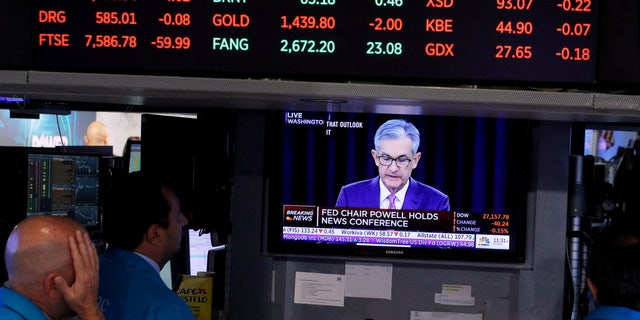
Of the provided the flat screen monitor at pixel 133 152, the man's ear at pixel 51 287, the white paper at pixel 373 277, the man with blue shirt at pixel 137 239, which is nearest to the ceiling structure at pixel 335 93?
the man with blue shirt at pixel 137 239

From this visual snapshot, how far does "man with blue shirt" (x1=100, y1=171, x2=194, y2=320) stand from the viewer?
2.63 metres

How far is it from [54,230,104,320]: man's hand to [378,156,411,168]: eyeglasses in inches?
63.5

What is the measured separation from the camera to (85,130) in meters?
8.89

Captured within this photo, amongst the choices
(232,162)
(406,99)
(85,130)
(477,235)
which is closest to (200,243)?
(232,162)

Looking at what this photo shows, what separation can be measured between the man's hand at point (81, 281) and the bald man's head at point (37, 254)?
17 mm

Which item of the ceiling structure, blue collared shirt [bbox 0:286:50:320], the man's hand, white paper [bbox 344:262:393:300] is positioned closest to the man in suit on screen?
white paper [bbox 344:262:393:300]

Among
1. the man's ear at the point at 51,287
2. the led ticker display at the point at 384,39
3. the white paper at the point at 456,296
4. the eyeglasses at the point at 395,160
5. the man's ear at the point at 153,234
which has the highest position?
the led ticker display at the point at 384,39

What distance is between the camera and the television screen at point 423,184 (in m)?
3.45

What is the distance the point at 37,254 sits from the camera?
1980 mm

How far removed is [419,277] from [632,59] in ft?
4.46

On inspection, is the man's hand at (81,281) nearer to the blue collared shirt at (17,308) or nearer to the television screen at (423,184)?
the blue collared shirt at (17,308)

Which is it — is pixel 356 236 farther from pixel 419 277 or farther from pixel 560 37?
pixel 560 37

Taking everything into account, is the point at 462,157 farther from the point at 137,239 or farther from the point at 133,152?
the point at 133,152

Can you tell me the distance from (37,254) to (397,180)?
1776 mm
